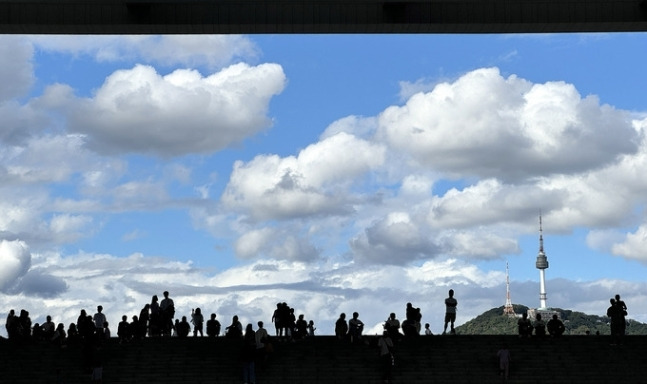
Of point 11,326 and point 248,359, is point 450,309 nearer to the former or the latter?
point 248,359

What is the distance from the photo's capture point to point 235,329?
36156mm

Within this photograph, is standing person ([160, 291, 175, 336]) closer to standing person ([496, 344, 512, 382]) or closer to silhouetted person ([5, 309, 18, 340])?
silhouetted person ([5, 309, 18, 340])

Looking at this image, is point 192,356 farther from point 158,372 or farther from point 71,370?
point 71,370

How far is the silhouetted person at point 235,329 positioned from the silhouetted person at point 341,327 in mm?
2896

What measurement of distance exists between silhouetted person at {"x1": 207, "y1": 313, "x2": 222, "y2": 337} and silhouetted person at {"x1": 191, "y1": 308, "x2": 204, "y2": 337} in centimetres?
37

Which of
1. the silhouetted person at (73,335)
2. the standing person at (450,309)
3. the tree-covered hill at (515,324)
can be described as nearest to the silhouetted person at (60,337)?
the silhouetted person at (73,335)

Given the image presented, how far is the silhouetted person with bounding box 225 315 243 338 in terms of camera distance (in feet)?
118

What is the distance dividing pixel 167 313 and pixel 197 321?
130 cm

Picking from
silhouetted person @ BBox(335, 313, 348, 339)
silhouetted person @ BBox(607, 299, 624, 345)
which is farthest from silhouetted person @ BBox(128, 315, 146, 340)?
silhouetted person @ BBox(607, 299, 624, 345)

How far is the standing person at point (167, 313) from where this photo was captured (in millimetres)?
36000
